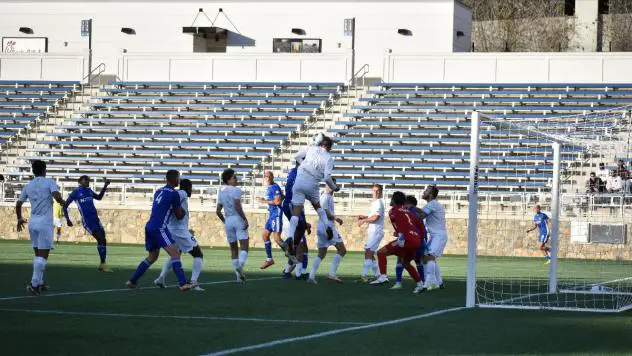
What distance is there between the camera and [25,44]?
49.9 meters

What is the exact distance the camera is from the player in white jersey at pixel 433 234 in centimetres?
1688

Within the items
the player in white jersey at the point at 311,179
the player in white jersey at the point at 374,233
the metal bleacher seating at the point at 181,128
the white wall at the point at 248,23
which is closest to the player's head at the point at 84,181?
the player in white jersey at the point at 311,179

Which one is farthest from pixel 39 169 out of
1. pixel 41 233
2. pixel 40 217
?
pixel 41 233

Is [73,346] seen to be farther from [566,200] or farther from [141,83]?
[141,83]

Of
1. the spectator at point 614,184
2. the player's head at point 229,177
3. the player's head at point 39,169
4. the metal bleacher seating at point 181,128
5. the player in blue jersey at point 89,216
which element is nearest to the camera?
the player's head at point 39,169

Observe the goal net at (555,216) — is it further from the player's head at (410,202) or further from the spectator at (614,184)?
the player's head at (410,202)

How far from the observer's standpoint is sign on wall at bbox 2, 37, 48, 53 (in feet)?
163

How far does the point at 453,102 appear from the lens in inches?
1607

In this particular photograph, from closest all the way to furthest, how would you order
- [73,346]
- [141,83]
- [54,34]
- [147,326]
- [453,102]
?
[73,346], [147,326], [453,102], [141,83], [54,34]

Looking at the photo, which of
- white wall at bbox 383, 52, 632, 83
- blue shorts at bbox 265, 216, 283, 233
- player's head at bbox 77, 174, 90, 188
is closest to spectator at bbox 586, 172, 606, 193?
blue shorts at bbox 265, 216, 283, 233

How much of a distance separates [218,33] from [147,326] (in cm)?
3785

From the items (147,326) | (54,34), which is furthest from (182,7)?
(147,326)

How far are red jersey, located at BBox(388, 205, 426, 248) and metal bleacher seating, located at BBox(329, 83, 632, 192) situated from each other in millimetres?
17483

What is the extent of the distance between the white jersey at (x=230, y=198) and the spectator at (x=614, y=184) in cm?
986
